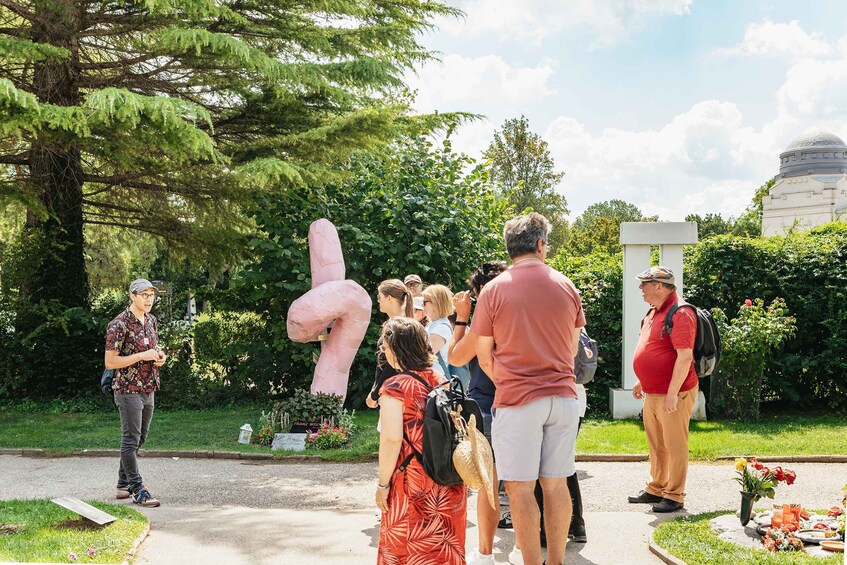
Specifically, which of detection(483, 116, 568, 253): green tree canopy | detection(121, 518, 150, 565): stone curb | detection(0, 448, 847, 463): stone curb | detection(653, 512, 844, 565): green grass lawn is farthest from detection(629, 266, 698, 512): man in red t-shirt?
detection(483, 116, 568, 253): green tree canopy

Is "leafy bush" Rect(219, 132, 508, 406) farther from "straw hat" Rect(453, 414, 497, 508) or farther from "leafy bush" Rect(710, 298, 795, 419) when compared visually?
"straw hat" Rect(453, 414, 497, 508)

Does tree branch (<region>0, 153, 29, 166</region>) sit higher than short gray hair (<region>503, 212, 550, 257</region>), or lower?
higher

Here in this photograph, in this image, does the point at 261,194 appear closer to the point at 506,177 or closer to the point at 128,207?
the point at 128,207

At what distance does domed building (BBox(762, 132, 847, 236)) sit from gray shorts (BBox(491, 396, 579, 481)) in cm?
4224

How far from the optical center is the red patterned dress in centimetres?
377

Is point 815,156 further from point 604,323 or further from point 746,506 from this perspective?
point 746,506

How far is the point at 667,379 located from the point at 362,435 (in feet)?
15.6

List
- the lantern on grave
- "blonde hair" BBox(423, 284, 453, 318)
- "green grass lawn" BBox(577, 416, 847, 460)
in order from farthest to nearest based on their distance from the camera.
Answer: the lantern on grave → "green grass lawn" BBox(577, 416, 847, 460) → "blonde hair" BBox(423, 284, 453, 318)

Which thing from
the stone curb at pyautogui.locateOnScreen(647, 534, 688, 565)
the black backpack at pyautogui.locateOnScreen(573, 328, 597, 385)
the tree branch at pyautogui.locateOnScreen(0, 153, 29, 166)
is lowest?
the stone curb at pyautogui.locateOnScreen(647, 534, 688, 565)

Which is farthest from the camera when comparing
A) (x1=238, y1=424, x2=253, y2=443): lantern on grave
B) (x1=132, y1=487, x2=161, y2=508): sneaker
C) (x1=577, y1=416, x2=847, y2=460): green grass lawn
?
(x1=238, y1=424, x2=253, y2=443): lantern on grave

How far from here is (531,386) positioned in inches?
167

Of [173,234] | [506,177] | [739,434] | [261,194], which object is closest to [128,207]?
[173,234]

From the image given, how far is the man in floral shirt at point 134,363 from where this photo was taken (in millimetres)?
6355

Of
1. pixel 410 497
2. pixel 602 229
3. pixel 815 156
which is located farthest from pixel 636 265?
pixel 815 156
